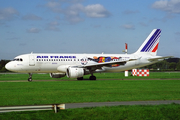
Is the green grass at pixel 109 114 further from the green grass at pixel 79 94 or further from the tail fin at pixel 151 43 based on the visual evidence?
the tail fin at pixel 151 43

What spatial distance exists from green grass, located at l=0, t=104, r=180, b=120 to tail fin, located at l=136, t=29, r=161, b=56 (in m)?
34.8

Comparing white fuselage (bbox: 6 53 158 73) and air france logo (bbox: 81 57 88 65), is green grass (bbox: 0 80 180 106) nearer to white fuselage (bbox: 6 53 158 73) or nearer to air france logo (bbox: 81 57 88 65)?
white fuselage (bbox: 6 53 158 73)

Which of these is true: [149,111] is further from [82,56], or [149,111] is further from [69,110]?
[82,56]

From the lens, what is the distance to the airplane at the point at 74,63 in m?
→ 39.5

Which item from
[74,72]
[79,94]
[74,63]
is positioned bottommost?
[79,94]

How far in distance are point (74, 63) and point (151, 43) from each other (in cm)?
1473

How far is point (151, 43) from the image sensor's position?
48.7 meters

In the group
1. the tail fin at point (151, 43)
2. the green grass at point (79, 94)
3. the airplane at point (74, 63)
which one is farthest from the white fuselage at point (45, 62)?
the green grass at point (79, 94)

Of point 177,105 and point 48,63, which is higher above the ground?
point 48,63

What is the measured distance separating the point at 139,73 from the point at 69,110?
46.4 m

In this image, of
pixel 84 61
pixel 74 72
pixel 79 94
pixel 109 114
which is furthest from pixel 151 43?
pixel 109 114

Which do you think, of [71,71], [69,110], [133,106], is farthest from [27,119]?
[71,71]

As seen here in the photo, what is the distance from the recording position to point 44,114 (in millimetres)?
12594

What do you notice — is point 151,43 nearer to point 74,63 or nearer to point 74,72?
point 74,63
